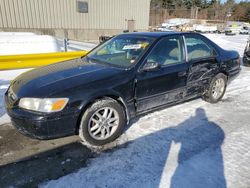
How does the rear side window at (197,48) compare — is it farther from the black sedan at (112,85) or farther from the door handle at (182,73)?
the door handle at (182,73)

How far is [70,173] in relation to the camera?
2.58 m

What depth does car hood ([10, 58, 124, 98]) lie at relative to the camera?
284cm

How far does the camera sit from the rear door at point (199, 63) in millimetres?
4141

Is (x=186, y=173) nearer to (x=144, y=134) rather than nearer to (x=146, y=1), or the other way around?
(x=144, y=134)

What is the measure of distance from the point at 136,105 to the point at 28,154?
5.59ft

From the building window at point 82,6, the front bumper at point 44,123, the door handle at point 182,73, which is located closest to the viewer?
the front bumper at point 44,123

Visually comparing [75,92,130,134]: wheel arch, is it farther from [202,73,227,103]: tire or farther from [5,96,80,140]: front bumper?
[202,73,227,103]: tire

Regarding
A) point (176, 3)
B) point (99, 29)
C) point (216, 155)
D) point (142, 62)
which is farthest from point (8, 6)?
point (176, 3)

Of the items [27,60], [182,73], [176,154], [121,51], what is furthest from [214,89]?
[27,60]

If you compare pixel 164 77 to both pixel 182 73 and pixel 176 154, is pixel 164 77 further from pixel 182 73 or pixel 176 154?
pixel 176 154

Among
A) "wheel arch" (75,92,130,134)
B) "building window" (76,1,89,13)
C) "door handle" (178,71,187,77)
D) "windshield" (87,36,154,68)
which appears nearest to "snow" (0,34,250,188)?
"wheel arch" (75,92,130,134)

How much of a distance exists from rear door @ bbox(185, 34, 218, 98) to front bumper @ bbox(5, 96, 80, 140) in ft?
7.91

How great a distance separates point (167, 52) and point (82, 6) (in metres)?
15.3

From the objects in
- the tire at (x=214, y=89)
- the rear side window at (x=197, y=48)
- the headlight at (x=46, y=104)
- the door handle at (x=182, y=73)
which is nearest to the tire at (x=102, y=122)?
the headlight at (x=46, y=104)
